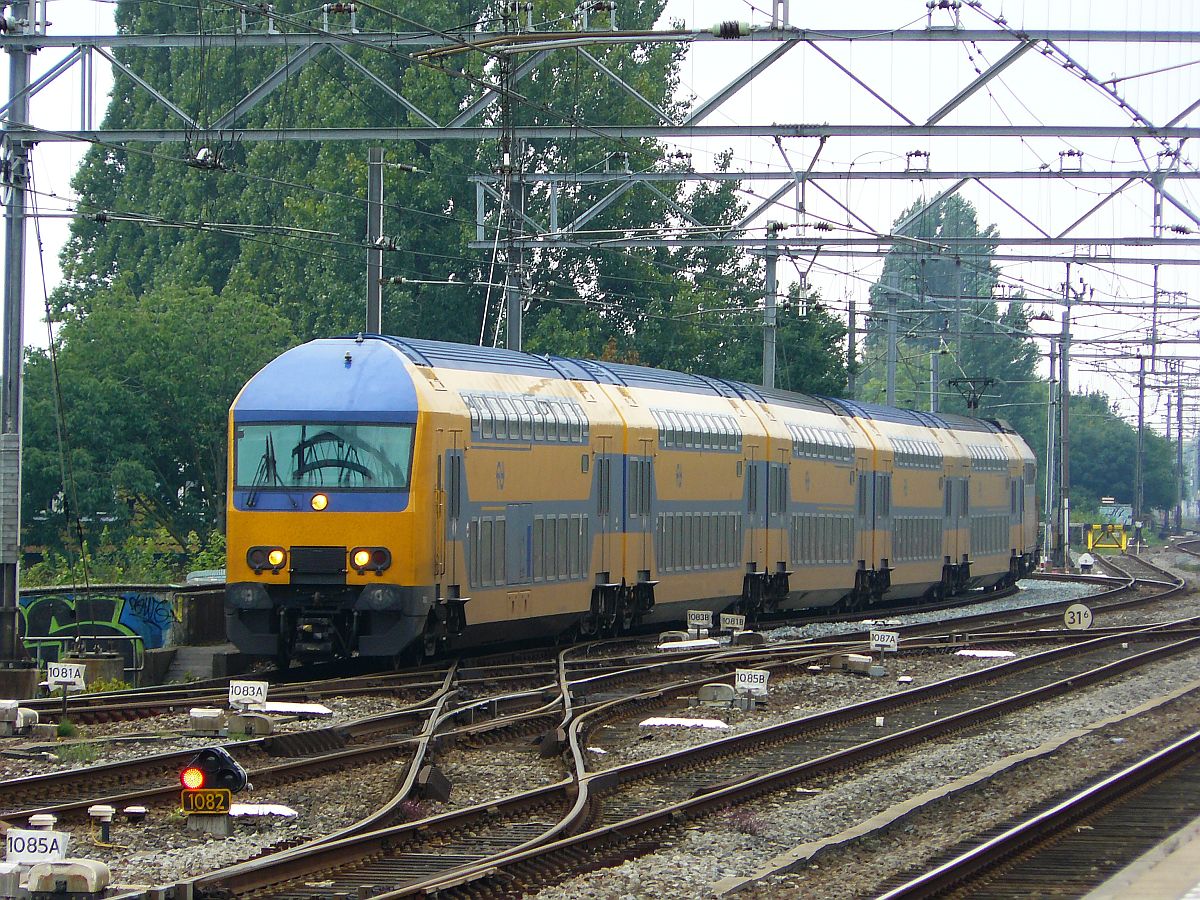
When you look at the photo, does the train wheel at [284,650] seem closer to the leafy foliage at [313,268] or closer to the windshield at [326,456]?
the windshield at [326,456]

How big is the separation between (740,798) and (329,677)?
8.55m

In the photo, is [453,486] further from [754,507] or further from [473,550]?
[754,507]

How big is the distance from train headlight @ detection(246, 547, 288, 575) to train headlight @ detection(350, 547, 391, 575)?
0.74 m

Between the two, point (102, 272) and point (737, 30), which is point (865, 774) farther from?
point (102, 272)

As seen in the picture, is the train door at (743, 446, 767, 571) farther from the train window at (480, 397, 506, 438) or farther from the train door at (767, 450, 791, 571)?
the train window at (480, 397, 506, 438)

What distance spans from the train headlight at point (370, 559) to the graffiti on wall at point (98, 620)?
4.85 metres

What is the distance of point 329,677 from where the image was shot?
66.9 feet

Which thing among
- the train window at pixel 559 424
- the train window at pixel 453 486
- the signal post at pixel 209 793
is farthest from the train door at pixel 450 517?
the signal post at pixel 209 793

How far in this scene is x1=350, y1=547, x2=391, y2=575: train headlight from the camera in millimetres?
19594

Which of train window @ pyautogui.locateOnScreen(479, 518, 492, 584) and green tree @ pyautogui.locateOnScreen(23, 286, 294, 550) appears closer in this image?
train window @ pyautogui.locateOnScreen(479, 518, 492, 584)

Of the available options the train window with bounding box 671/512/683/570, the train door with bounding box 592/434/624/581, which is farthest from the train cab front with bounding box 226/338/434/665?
the train window with bounding box 671/512/683/570

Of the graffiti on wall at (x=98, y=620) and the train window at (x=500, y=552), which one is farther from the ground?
the train window at (x=500, y=552)

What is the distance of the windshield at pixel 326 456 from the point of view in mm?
19828

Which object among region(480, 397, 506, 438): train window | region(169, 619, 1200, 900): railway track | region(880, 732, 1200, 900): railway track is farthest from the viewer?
region(480, 397, 506, 438): train window
